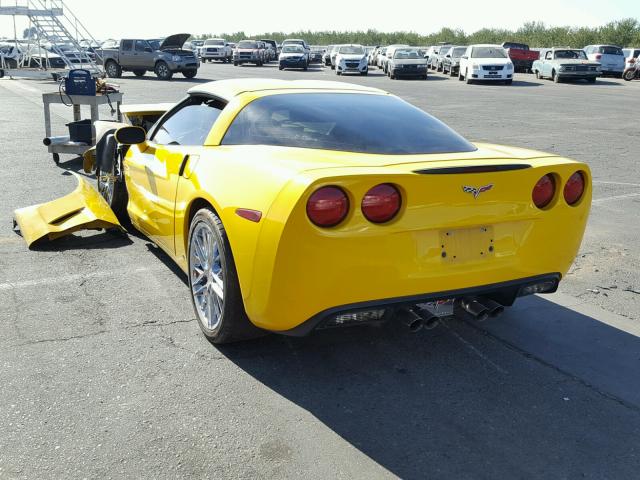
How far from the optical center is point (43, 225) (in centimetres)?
586

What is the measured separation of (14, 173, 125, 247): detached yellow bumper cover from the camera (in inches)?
228

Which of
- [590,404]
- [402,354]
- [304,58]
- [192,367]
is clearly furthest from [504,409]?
[304,58]

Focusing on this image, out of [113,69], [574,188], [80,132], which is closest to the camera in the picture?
[574,188]

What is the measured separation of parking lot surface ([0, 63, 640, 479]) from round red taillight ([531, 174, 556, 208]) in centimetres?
87

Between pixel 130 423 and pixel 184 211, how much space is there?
4.81ft

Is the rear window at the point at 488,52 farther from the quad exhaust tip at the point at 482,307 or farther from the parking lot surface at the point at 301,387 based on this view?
the quad exhaust tip at the point at 482,307

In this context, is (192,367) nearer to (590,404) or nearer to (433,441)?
(433,441)

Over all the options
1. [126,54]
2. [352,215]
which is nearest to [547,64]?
[126,54]

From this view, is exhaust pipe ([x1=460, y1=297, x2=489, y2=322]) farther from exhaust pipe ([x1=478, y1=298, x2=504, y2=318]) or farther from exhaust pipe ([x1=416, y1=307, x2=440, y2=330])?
exhaust pipe ([x1=416, y1=307, x2=440, y2=330])

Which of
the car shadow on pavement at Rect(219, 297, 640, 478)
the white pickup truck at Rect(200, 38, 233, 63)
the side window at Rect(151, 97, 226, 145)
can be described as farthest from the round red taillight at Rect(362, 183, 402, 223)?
the white pickup truck at Rect(200, 38, 233, 63)

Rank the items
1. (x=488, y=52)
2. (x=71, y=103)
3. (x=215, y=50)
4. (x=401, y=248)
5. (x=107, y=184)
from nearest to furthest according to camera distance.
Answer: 1. (x=401, y=248)
2. (x=107, y=184)
3. (x=71, y=103)
4. (x=488, y=52)
5. (x=215, y=50)

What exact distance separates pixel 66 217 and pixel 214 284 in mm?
2775

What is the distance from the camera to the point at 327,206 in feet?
10.2

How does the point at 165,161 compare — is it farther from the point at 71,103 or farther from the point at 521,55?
the point at 521,55
